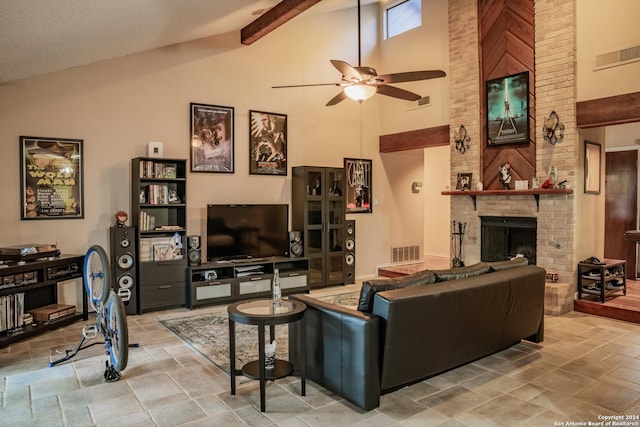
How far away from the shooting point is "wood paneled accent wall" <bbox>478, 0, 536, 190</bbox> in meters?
5.95

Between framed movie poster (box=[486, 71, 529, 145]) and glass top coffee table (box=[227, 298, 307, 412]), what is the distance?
441 cm

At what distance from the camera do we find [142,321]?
511cm

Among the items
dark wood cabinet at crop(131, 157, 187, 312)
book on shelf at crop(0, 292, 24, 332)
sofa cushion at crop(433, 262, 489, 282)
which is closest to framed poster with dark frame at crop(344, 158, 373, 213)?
dark wood cabinet at crop(131, 157, 187, 312)

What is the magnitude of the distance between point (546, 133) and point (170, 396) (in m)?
5.42

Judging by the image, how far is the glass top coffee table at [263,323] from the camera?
2.89 meters

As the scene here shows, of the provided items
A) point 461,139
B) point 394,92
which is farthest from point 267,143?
point 461,139

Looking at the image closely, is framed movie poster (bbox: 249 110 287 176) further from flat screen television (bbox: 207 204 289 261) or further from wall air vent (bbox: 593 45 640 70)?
wall air vent (bbox: 593 45 640 70)

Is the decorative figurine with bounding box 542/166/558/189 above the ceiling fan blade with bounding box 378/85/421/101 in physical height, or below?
below

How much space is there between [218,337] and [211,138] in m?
3.03

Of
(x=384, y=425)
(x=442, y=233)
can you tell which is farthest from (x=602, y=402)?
(x=442, y=233)

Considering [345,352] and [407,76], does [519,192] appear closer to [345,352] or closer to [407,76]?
[407,76]

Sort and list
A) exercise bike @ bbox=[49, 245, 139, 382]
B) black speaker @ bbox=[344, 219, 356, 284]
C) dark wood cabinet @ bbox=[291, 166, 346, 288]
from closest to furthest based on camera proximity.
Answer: exercise bike @ bbox=[49, 245, 139, 382] → dark wood cabinet @ bbox=[291, 166, 346, 288] → black speaker @ bbox=[344, 219, 356, 284]

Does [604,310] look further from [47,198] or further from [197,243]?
[47,198]

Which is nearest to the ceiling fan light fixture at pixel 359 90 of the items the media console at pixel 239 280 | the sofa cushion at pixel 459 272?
the sofa cushion at pixel 459 272
